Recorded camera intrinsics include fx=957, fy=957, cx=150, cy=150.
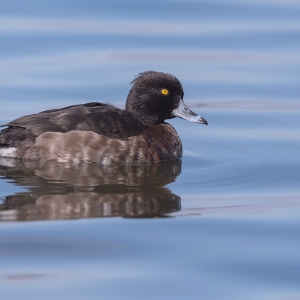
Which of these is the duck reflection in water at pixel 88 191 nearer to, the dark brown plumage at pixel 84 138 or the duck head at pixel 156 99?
the dark brown plumage at pixel 84 138

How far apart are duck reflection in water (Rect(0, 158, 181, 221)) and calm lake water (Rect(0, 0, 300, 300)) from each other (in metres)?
0.02

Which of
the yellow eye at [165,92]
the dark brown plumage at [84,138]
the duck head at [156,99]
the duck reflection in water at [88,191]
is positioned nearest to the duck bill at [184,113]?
the duck head at [156,99]

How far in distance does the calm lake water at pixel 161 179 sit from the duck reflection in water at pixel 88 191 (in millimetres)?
18

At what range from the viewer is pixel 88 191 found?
840 cm

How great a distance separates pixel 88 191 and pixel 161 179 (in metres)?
1.04

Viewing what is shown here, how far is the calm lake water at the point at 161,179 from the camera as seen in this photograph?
20.6ft

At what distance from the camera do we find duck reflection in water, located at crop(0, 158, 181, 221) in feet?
25.2

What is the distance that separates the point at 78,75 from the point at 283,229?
6275mm

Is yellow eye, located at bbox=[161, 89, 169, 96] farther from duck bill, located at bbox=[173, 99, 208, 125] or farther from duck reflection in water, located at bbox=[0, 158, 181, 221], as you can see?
duck reflection in water, located at bbox=[0, 158, 181, 221]

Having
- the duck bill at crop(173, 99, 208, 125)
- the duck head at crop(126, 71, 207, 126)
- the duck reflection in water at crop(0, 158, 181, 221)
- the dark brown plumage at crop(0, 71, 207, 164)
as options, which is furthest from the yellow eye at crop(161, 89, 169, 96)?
the duck reflection in water at crop(0, 158, 181, 221)

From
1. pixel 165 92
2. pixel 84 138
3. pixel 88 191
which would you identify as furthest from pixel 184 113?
pixel 88 191

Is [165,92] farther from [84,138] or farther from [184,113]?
[84,138]

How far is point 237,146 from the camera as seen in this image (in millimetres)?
10391
